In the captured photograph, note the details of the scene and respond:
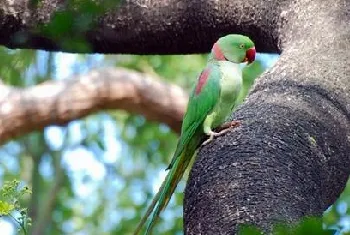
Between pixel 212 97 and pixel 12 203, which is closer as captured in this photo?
pixel 12 203

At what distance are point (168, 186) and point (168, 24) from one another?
446 millimetres

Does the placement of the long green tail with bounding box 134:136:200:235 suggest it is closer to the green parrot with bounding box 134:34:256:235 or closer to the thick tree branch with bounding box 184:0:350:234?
the green parrot with bounding box 134:34:256:235

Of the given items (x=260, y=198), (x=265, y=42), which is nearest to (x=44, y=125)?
(x=265, y=42)

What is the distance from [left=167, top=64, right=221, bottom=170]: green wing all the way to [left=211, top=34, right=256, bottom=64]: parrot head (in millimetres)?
41

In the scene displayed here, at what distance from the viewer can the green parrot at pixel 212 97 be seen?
192 centimetres

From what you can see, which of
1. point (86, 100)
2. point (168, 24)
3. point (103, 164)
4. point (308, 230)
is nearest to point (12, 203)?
point (308, 230)

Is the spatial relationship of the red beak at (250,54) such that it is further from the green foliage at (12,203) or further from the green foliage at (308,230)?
the green foliage at (308,230)

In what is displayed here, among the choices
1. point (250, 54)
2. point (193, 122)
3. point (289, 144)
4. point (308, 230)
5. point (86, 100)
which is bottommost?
point (308, 230)

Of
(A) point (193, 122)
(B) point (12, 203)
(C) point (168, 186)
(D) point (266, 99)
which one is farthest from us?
(A) point (193, 122)

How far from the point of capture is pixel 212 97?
79.0 inches

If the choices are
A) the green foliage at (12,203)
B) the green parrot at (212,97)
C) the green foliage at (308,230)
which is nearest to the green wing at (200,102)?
the green parrot at (212,97)

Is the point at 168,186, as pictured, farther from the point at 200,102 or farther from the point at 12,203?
the point at 12,203

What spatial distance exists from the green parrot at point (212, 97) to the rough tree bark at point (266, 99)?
2.4 inches

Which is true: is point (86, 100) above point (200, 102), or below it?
above
